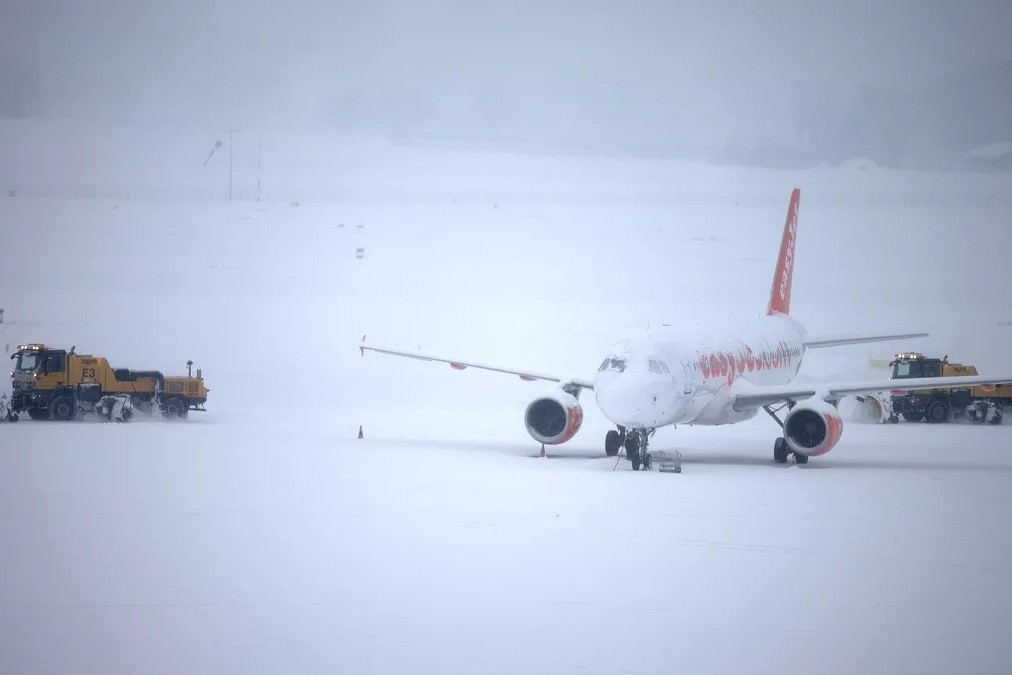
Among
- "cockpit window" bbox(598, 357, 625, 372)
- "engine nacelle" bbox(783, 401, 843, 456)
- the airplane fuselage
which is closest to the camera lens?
the airplane fuselage

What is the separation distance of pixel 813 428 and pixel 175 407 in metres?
17.9

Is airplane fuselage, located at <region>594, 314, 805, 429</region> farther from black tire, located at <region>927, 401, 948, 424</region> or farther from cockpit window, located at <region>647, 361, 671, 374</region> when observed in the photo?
black tire, located at <region>927, 401, 948, 424</region>

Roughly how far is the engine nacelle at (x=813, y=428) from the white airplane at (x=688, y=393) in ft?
0.07

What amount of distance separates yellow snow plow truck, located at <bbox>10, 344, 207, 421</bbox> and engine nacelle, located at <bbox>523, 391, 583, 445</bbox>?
12.3 metres

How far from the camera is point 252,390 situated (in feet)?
144

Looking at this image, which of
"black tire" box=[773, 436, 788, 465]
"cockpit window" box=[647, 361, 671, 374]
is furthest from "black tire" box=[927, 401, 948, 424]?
"cockpit window" box=[647, 361, 671, 374]

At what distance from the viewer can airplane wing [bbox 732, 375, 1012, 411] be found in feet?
82.6

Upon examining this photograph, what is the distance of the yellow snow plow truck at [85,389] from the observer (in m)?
33.3

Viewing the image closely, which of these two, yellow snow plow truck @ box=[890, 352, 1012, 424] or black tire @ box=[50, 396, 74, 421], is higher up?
yellow snow plow truck @ box=[890, 352, 1012, 424]

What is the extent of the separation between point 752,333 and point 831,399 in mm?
4539

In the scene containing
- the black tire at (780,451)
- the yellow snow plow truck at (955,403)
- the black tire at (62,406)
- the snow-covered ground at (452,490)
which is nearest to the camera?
the snow-covered ground at (452,490)

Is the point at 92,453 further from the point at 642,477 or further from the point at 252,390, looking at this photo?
the point at 252,390

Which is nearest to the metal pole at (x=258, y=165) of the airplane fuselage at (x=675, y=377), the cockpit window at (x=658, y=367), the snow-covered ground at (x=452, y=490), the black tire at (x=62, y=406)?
the snow-covered ground at (x=452, y=490)

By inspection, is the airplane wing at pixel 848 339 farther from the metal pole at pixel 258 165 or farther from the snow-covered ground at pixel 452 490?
the metal pole at pixel 258 165
